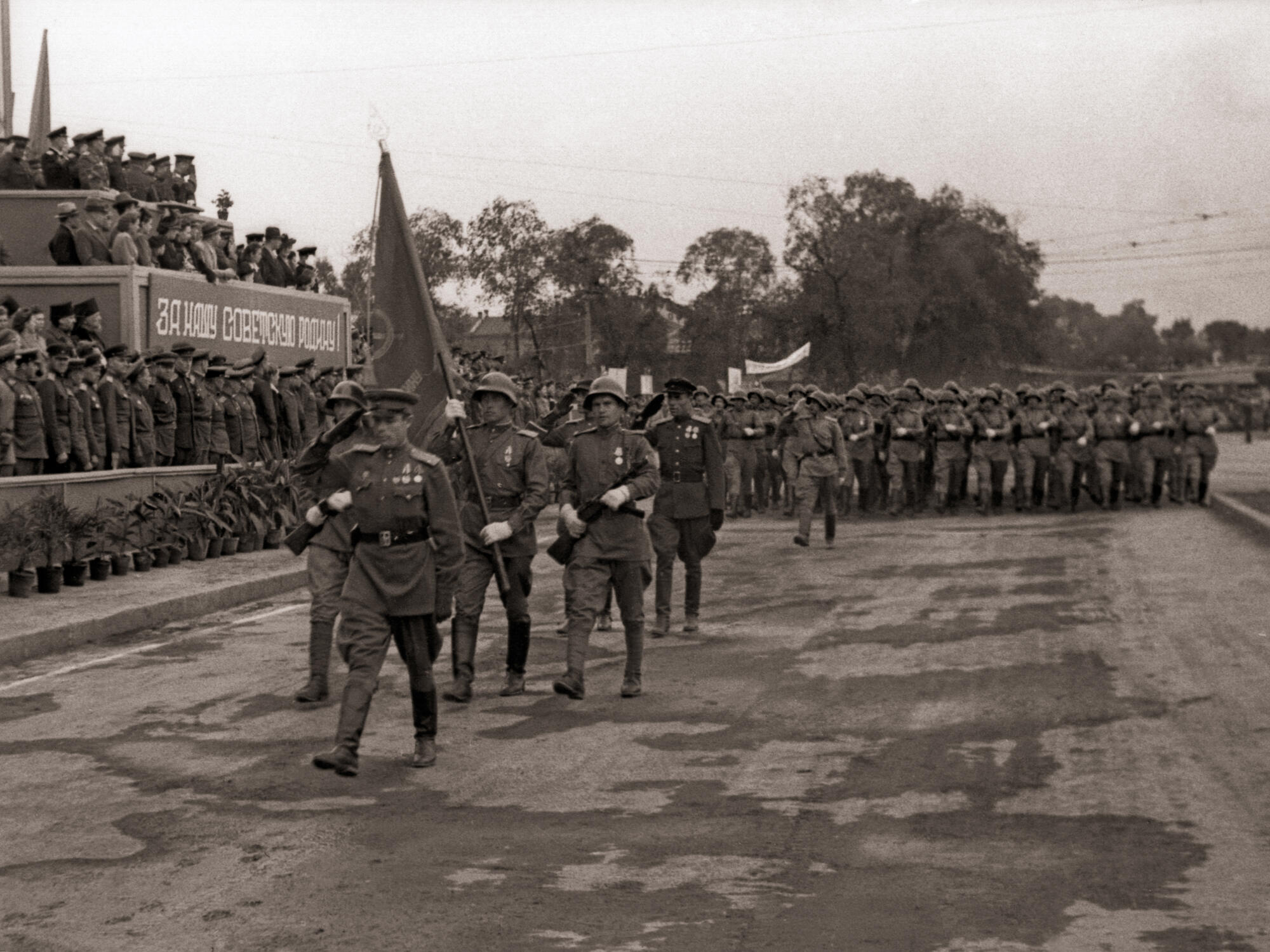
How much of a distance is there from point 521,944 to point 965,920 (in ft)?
4.79

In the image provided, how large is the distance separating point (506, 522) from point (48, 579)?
6.67m

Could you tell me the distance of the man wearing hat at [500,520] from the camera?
33.2ft

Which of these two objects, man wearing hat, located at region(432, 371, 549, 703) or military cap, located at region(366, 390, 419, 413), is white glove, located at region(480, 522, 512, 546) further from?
military cap, located at region(366, 390, 419, 413)

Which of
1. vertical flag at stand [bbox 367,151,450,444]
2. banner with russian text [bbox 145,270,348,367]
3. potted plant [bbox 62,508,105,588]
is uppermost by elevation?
banner with russian text [bbox 145,270,348,367]

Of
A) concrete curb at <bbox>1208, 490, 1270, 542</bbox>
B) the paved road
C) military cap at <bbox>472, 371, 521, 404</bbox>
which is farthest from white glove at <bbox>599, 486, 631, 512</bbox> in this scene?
concrete curb at <bbox>1208, 490, 1270, 542</bbox>

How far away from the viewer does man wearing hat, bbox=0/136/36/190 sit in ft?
76.5

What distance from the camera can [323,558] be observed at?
33.7 ft

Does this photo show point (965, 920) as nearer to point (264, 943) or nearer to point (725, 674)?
point (264, 943)

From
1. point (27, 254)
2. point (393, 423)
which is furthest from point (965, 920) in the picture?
point (27, 254)

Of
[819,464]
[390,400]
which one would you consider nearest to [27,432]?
[819,464]

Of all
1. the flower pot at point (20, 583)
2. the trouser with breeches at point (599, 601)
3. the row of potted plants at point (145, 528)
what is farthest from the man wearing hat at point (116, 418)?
the trouser with breeches at point (599, 601)

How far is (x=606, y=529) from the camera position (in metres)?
10.4

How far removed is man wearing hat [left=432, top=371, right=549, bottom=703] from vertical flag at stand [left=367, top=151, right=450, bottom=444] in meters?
0.34

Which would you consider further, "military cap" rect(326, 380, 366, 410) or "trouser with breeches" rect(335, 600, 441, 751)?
"military cap" rect(326, 380, 366, 410)
